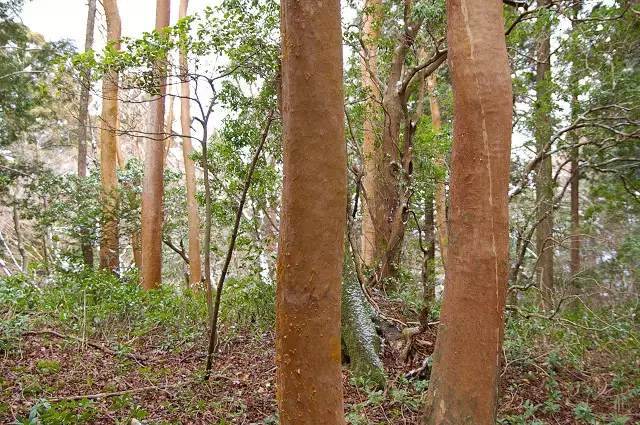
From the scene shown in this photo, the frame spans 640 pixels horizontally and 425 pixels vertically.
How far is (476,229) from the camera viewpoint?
2.85m

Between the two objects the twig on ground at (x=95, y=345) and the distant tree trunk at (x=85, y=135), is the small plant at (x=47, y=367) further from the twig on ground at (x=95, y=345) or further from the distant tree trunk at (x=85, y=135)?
the distant tree trunk at (x=85, y=135)

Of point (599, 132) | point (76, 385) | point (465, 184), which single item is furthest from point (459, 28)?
point (599, 132)

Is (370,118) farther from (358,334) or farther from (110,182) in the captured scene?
(110,182)

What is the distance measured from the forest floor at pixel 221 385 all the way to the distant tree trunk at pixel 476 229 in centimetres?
119

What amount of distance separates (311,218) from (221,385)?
323 cm

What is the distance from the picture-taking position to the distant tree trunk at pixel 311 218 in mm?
1915

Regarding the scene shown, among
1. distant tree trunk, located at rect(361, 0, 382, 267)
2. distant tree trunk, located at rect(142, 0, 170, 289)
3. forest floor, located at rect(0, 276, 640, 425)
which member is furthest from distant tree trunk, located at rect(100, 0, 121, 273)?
distant tree trunk, located at rect(361, 0, 382, 267)

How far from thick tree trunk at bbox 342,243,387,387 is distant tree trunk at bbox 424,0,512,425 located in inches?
70.9

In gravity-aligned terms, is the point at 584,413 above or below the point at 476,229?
below

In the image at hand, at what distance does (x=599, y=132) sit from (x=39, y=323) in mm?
10224

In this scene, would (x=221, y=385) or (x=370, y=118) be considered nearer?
(x=221, y=385)

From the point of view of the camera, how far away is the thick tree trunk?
471 centimetres

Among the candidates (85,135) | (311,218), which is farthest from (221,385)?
(85,135)

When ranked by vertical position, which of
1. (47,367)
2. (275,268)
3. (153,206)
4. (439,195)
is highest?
(439,195)
